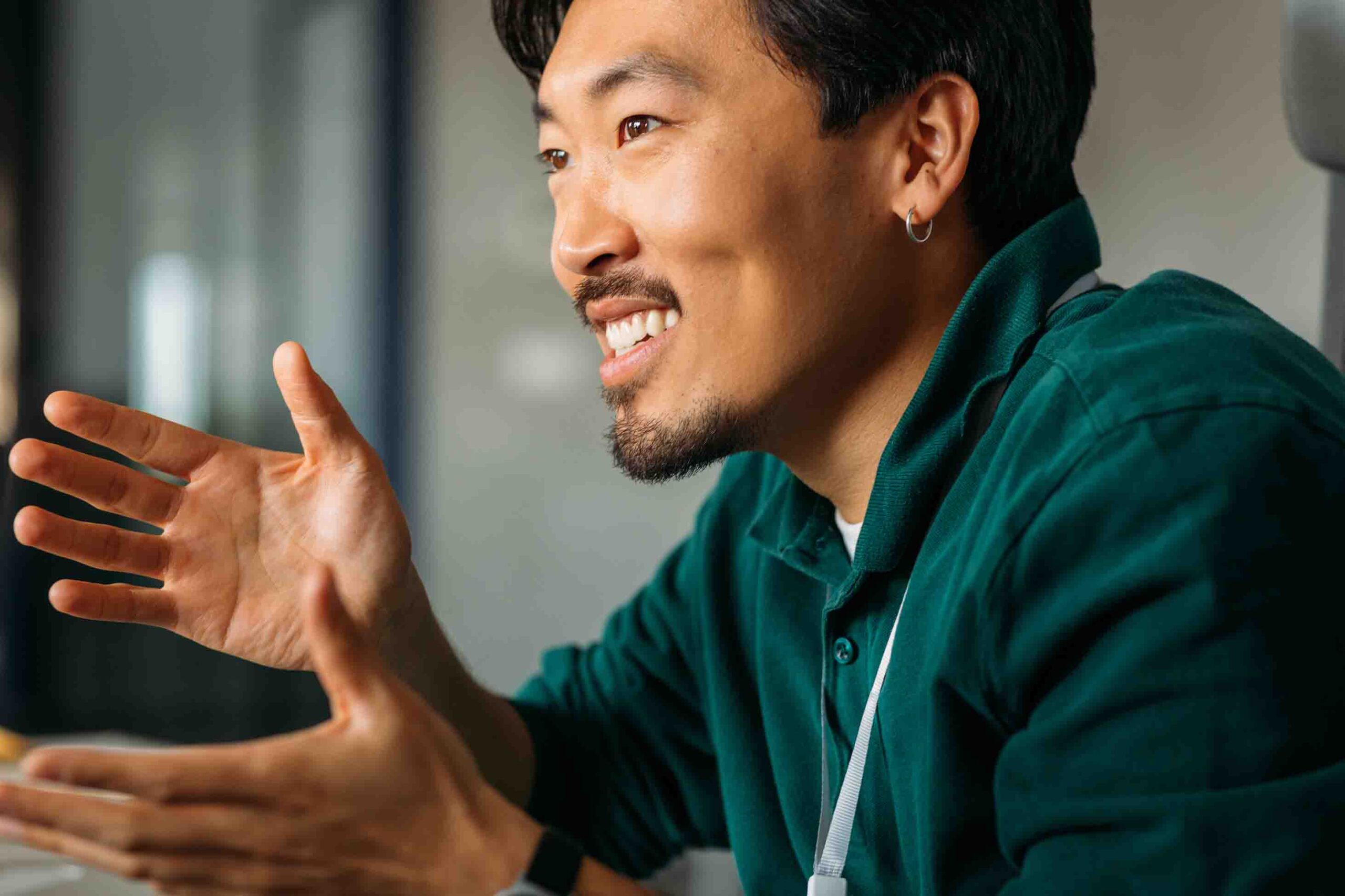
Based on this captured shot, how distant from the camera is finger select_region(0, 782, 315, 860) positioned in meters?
0.53

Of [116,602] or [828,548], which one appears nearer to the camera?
[116,602]

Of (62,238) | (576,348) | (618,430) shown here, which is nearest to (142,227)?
(62,238)

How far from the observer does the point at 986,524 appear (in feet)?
2.42

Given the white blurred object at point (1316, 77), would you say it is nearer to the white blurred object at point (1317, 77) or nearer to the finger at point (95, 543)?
the white blurred object at point (1317, 77)

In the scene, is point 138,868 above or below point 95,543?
below

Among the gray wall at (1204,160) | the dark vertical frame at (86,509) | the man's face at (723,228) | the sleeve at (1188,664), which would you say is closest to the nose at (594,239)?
the man's face at (723,228)

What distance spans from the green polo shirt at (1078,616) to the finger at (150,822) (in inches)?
16.5

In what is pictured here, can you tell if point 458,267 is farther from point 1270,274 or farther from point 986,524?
point 986,524

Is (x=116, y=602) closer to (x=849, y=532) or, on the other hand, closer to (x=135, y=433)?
(x=135, y=433)

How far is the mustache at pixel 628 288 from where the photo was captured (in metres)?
Answer: 0.96

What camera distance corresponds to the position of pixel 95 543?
0.87m

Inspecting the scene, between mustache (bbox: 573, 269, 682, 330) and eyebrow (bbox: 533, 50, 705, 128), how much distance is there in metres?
0.15

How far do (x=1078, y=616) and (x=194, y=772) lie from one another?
48 centimetres

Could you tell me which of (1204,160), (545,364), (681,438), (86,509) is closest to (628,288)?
(681,438)
